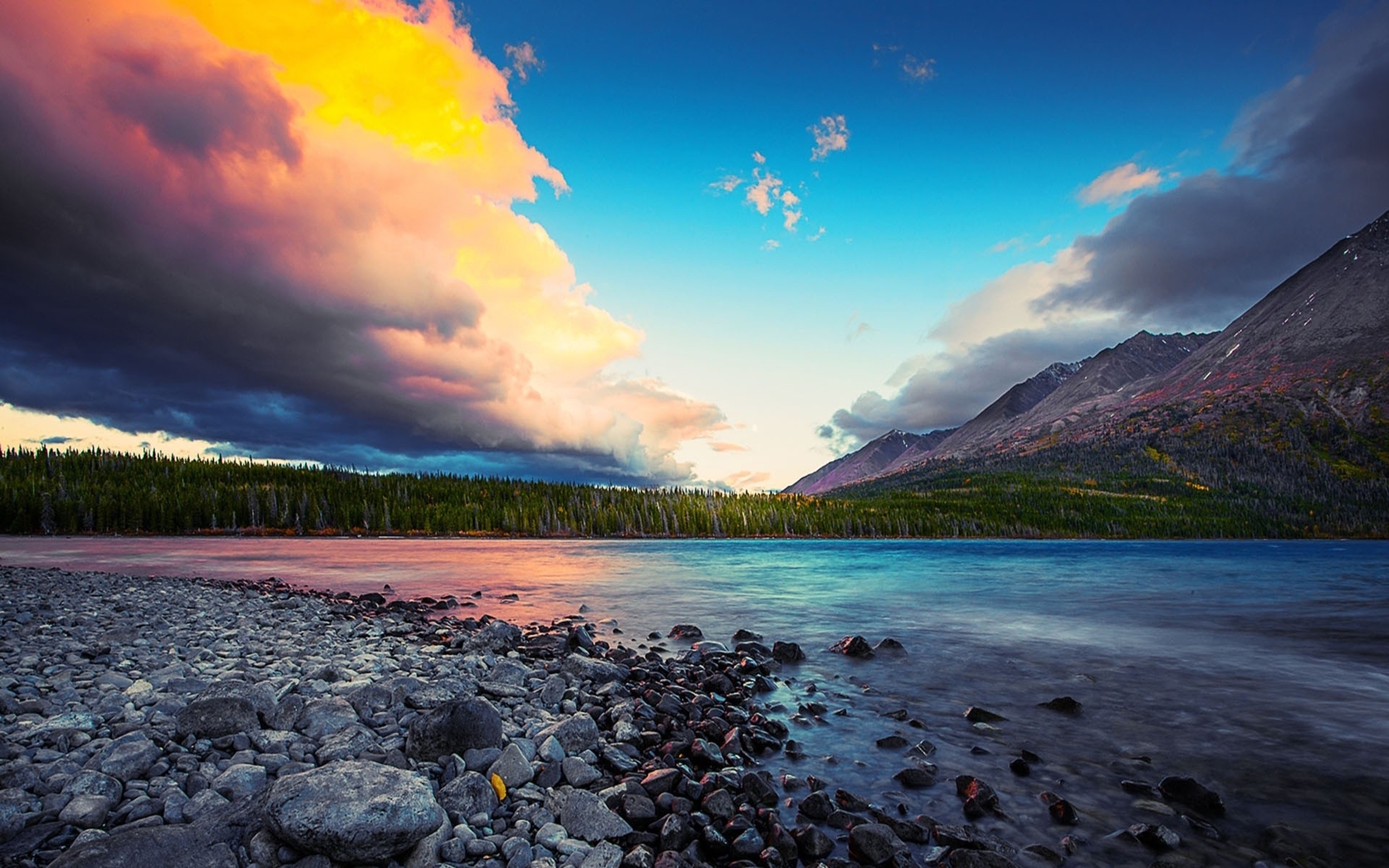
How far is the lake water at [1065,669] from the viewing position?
332 inches

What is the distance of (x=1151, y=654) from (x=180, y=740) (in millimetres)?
23742

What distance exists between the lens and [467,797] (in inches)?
256

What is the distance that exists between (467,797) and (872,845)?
14.9 ft

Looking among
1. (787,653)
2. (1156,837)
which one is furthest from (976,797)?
(787,653)

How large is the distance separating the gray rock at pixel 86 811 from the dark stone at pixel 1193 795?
1276 cm

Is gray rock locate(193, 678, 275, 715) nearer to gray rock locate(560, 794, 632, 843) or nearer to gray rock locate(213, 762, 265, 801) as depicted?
gray rock locate(213, 762, 265, 801)

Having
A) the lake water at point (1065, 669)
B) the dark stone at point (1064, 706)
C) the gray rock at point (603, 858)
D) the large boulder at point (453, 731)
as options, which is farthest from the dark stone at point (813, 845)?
the dark stone at point (1064, 706)

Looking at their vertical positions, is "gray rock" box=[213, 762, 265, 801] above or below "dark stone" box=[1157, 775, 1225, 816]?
above

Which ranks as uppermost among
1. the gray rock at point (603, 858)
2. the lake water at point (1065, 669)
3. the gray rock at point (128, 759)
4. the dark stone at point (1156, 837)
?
the gray rock at point (128, 759)

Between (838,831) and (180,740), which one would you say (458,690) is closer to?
(180,740)

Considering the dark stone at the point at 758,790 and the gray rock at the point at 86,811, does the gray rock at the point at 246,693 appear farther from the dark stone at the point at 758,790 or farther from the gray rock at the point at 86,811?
the dark stone at the point at 758,790

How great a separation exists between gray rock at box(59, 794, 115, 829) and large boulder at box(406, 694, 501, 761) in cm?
283

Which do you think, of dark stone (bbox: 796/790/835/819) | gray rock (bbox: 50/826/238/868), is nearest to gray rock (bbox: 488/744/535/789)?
gray rock (bbox: 50/826/238/868)

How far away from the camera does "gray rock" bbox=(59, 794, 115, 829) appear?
5.41 metres
